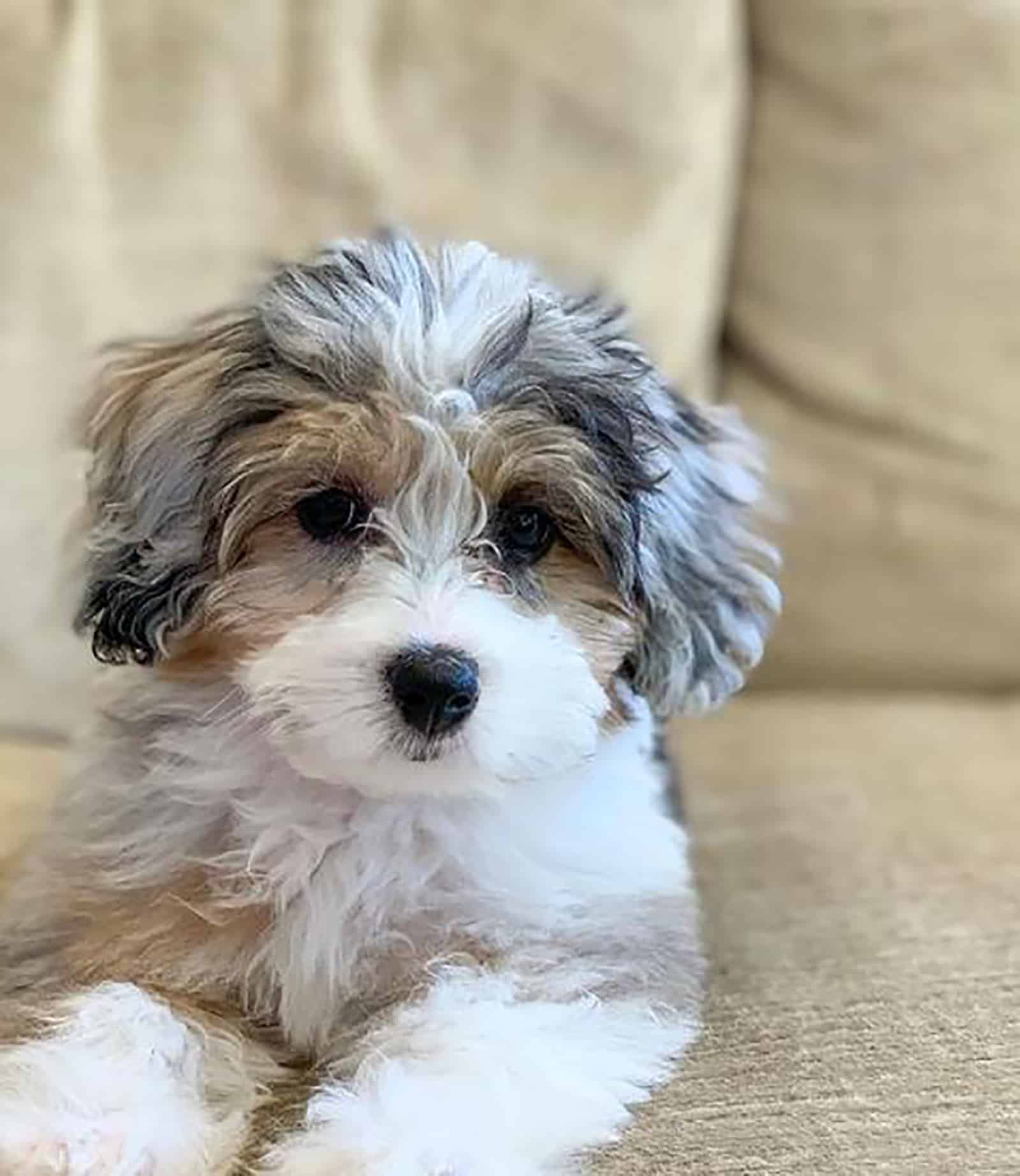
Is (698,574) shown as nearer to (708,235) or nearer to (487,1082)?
(487,1082)

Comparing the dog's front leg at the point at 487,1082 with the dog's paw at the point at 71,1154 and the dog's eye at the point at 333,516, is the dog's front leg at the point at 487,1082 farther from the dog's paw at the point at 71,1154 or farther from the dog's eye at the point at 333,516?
the dog's eye at the point at 333,516

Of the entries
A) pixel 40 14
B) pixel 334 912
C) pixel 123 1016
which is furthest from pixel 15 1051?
pixel 40 14

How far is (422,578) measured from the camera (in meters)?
1.47

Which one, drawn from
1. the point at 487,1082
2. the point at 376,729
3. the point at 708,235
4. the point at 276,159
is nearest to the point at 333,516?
the point at 376,729

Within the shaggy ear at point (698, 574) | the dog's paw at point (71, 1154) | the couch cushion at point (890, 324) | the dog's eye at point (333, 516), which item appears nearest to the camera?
the dog's paw at point (71, 1154)

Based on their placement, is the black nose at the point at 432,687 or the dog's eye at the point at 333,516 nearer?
the black nose at the point at 432,687

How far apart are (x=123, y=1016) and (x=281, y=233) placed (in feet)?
3.65

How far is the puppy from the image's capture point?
139 cm

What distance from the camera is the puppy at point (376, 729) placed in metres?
1.39

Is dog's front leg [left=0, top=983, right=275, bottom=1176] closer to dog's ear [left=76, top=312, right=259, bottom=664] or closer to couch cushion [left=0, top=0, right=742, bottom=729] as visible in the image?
dog's ear [left=76, top=312, right=259, bottom=664]

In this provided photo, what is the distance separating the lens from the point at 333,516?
1501 mm

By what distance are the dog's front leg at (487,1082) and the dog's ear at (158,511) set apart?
35 cm

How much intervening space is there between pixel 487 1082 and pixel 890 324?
4.30 feet

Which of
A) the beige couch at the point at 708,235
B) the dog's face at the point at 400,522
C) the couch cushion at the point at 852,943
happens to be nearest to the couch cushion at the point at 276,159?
the beige couch at the point at 708,235
